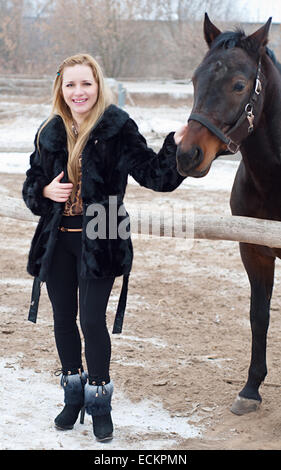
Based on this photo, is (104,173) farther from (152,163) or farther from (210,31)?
(210,31)

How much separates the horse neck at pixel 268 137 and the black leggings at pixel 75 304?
2.79 ft

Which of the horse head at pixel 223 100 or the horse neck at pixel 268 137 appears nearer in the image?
the horse head at pixel 223 100

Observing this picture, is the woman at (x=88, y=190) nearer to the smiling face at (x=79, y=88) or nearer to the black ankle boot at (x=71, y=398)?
the smiling face at (x=79, y=88)

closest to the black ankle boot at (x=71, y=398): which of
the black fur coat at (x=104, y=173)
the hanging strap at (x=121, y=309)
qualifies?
the hanging strap at (x=121, y=309)

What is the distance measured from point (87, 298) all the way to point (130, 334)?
5.32ft

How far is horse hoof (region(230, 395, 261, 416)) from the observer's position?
321cm

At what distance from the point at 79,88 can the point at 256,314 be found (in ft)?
5.13

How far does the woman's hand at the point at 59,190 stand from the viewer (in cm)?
258

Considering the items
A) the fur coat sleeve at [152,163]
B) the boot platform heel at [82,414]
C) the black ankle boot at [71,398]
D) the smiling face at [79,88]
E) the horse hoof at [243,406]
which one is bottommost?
the horse hoof at [243,406]

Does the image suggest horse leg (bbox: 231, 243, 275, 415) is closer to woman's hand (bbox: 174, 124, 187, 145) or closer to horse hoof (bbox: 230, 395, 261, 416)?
horse hoof (bbox: 230, 395, 261, 416)

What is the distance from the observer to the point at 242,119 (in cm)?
258

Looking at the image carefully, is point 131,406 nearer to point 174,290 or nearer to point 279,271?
point 174,290

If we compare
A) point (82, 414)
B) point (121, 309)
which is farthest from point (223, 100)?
point (82, 414)

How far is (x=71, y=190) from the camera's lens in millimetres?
2641
